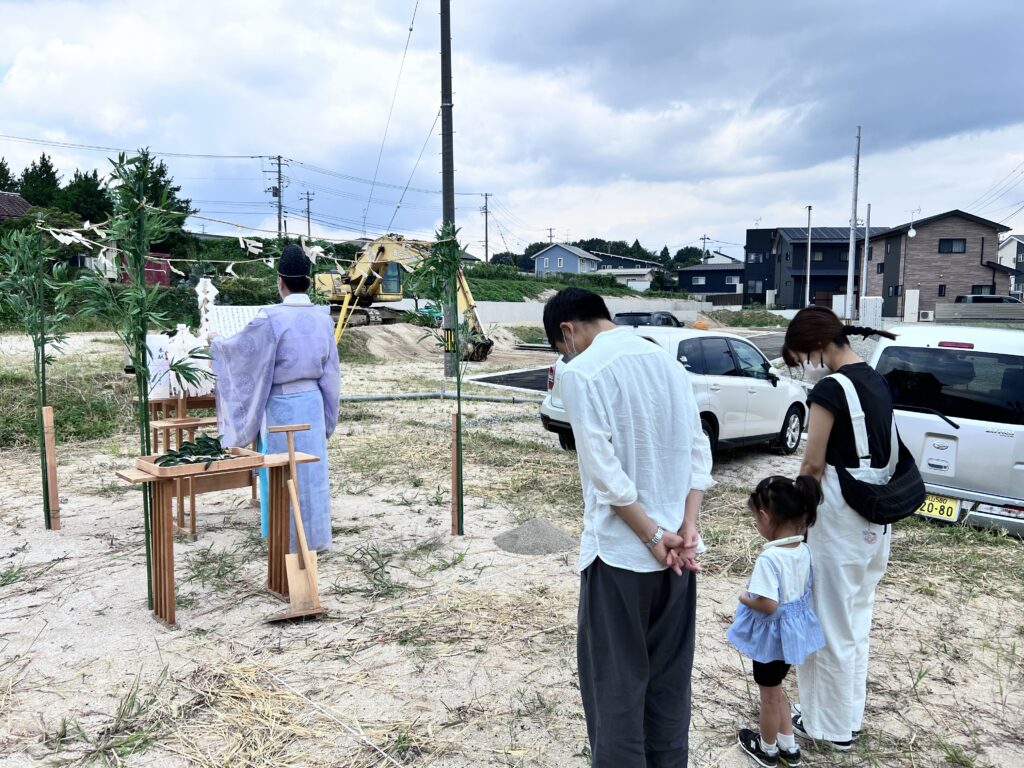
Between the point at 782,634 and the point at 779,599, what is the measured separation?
0.41ft

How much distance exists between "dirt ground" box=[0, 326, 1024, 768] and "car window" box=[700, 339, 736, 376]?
207 cm

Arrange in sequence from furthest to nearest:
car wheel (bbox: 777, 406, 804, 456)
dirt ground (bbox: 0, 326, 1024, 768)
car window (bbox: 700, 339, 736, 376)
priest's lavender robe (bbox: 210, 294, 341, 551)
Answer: car wheel (bbox: 777, 406, 804, 456)
car window (bbox: 700, 339, 736, 376)
priest's lavender robe (bbox: 210, 294, 341, 551)
dirt ground (bbox: 0, 326, 1024, 768)

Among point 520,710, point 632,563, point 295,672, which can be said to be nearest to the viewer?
point 632,563

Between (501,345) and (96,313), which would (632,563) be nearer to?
(96,313)

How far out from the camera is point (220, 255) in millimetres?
23031

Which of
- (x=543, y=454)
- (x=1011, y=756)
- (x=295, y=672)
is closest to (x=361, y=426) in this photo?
(x=543, y=454)

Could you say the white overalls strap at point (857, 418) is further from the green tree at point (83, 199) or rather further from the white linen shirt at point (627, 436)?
the green tree at point (83, 199)

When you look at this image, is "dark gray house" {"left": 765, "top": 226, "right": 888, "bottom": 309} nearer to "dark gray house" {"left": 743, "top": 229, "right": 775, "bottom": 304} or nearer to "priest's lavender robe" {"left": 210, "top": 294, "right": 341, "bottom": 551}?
"dark gray house" {"left": 743, "top": 229, "right": 775, "bottom": 304}

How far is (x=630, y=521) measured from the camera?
207 cm

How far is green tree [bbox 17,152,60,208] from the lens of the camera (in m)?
31.4

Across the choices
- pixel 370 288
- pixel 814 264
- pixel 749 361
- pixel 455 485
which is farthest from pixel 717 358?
pixel 814 264

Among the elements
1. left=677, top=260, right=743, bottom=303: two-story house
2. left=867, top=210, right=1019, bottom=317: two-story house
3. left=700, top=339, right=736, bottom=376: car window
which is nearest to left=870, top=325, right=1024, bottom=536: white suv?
left=700, top=339, right=736, bottom=376: car window

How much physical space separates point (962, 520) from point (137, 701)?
539 cm

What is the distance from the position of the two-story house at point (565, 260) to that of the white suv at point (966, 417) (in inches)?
2688
